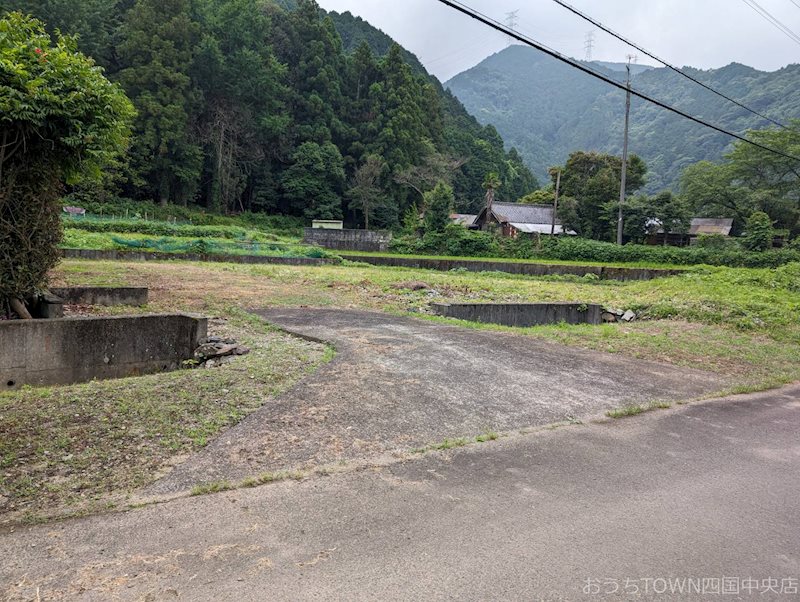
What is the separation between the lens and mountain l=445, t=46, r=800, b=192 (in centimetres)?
6806

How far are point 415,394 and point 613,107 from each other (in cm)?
13827

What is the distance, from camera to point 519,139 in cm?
12112

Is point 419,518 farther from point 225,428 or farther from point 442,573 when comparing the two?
point 225,428

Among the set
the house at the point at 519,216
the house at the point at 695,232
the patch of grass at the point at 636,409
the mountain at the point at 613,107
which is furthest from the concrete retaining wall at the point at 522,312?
the house at the point at 519,216

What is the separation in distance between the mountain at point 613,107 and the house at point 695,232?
12.6 metres

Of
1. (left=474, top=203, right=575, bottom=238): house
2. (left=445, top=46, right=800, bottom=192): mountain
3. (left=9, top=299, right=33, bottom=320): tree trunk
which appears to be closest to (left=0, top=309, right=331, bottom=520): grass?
(left=9, top=299, right=33, bottom=320): tree trunk

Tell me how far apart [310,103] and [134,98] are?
17.3 metres

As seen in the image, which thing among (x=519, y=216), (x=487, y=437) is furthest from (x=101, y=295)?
(x=519, y=216)

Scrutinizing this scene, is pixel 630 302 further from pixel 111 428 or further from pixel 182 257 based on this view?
pixel 182 257

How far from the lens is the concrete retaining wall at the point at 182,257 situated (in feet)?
60.5

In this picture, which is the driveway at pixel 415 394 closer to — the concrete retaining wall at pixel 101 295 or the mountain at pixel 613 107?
the concrete retaining wall at pixel 101 295

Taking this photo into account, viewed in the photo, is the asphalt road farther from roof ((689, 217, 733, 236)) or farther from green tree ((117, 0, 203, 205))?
roof ((689, 217, 733, 236))

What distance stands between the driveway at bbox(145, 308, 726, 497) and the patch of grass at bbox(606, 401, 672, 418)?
0.41ft

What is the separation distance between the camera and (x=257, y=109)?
157 ft
